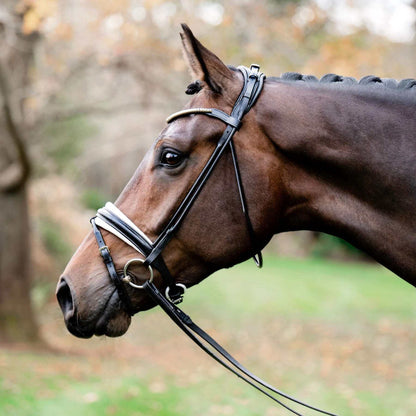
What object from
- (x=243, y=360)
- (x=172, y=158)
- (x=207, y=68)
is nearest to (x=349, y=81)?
(x=207, y=68)

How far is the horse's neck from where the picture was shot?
8.07ft

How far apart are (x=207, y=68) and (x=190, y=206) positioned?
64 centimetres

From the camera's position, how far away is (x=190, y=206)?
8.36ft

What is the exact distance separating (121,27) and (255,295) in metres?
11.9

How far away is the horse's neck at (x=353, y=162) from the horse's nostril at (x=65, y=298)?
1142 mm

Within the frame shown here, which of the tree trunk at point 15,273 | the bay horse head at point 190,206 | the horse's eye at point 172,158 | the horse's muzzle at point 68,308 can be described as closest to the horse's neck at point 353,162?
the bay horse head at point 190,206

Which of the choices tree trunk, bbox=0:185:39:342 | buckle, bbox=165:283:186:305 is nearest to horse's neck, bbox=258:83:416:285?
buckle, bbox=165:283:186:305

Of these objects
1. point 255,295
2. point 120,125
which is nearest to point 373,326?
point 255,295

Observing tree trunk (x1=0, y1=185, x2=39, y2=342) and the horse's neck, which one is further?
tree trunk (x1=0, y1=185, x2=39, y2=342)

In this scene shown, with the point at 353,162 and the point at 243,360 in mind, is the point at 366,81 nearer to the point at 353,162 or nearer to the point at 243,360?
the point at 353,162

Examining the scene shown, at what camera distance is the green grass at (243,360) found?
25.4 ft

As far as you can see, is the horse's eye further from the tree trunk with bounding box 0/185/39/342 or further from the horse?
the tree trunk with bounding box 0/185/39/342

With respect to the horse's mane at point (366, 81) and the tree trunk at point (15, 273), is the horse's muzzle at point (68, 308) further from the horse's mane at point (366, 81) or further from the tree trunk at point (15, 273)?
the tree trunk at point (15, 273)

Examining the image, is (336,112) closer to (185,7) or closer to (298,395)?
(298,395)
